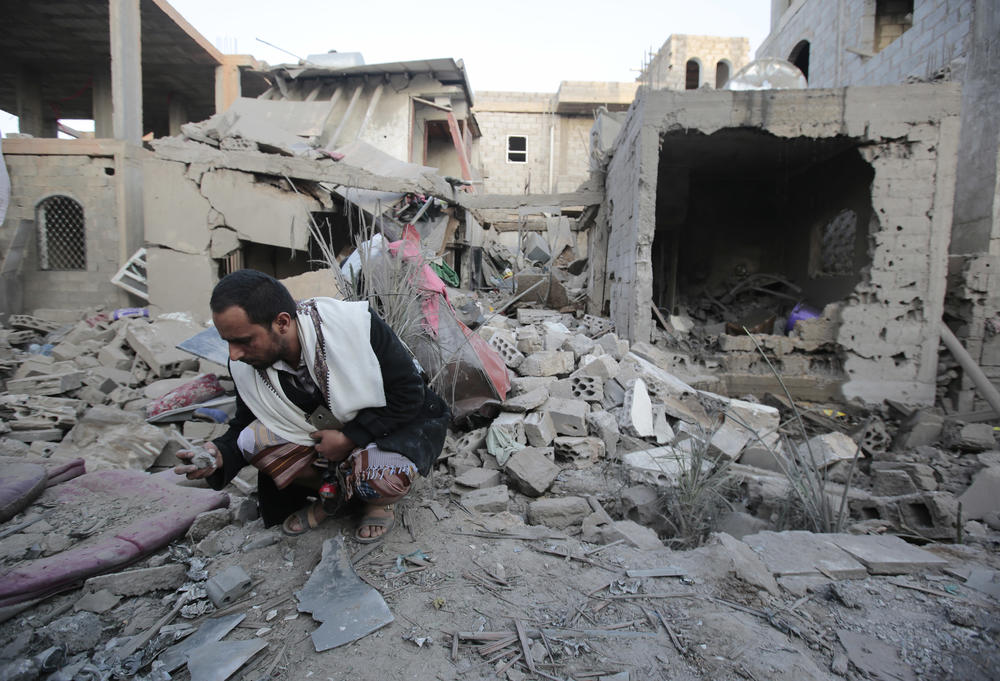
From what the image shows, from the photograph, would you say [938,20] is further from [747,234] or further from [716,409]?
[716,409]

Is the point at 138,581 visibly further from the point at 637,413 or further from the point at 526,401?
the point at 637,413

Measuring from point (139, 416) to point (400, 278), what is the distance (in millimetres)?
2562

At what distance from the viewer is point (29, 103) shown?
1166 centimetres

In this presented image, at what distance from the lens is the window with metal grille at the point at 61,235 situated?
855 centimetres

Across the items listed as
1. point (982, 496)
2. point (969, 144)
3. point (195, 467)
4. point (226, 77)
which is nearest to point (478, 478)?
point (195, 467)

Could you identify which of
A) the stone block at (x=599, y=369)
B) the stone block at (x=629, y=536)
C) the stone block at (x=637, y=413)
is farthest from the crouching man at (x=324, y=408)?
the stone block at (x=599, y=369)

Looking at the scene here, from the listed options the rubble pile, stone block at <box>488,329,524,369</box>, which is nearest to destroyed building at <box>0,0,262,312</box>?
the rubble pile

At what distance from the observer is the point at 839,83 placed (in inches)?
382

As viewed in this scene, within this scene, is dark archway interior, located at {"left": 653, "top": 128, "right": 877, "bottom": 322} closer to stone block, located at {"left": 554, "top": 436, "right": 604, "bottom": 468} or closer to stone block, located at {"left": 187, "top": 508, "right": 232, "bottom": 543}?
stone block, located at {"left": 554, "top": 436, "right": 604, "bottom": 468}

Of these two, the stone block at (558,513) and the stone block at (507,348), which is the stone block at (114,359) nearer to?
the stone block at (507,348)

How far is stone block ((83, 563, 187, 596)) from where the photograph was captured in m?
1.81

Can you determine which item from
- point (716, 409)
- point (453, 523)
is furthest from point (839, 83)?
point (453, 523)

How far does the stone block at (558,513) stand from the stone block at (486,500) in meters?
0.17

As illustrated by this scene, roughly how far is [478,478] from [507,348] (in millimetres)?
2087
